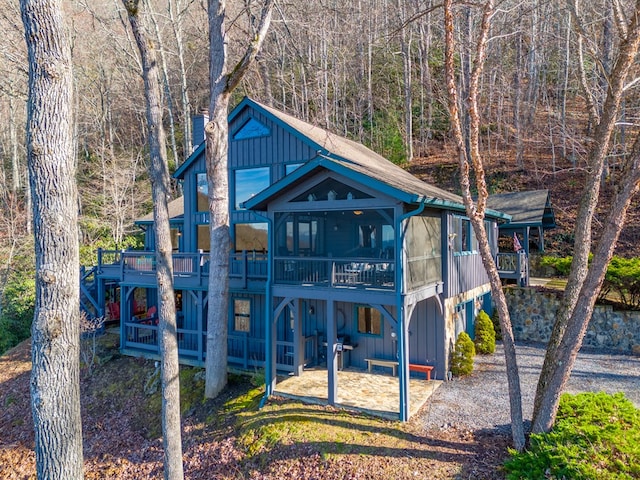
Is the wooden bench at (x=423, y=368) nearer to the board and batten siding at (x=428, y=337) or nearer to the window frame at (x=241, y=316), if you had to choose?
the board and batten siding at (x=428, y=337)

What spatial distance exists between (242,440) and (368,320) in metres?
4.73

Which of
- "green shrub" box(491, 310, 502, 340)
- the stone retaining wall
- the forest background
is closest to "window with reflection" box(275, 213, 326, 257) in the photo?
"green shrub" box(491, 310, 502, 340)

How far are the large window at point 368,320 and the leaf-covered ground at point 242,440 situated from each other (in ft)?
10.3

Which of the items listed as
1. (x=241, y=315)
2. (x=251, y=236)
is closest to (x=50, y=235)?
(x=241, y=315)

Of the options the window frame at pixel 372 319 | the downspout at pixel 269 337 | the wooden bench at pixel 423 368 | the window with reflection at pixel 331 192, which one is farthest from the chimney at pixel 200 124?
the wooden bench at pixel 423 368

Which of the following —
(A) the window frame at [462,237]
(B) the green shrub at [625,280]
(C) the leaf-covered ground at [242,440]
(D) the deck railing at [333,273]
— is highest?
(A) the window frame at [462,237]

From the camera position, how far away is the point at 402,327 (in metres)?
8.79

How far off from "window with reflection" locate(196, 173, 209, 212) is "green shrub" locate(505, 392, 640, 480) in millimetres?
11440

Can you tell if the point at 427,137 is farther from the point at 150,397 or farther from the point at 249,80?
the point at 150,397

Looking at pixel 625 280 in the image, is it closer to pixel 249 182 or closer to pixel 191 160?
pixel 249 182

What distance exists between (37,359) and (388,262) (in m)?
6.34

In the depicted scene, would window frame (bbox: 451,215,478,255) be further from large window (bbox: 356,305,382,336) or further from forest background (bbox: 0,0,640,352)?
forest background (bbox: 0,0,640,352)

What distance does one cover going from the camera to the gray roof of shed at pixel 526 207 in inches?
653

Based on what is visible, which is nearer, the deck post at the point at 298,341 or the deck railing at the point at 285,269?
the deck railing at the point at 285,269
